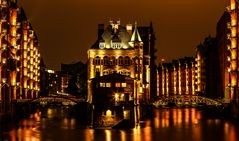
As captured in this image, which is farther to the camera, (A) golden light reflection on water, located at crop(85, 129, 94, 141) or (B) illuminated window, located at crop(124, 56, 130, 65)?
(B) illuminated window, located at crop(124, 56, 130, 65)

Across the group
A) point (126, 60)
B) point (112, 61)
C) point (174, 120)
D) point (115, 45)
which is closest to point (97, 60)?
point (112, 61)

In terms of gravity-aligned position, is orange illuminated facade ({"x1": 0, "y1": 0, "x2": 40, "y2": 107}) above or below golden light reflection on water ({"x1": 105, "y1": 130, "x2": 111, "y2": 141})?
above

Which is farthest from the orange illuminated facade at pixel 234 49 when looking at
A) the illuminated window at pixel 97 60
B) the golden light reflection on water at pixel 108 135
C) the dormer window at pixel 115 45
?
the illuminated window at pixel 97 60

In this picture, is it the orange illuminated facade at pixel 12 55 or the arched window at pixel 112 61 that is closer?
the orange illuminated facade at pixel 12 55

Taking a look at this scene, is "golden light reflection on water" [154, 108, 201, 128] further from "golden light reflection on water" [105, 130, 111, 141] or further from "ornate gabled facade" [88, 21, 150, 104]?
"ornate gabled facade" [88, 21, 150, 104]

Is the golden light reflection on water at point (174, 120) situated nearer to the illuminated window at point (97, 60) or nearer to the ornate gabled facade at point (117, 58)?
the ornate gabled facade at point (117, 58)

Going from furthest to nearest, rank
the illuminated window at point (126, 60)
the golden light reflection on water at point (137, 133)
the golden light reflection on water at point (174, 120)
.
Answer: the illuminated window at point (126, 60) < the golden light reflection on water at point (174, 120) < the golden light reflection on water at point (137, 133)

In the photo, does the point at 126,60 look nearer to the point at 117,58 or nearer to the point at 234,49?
the point at 117,58

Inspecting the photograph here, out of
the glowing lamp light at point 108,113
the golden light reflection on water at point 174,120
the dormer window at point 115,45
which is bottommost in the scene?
the golden light reflection on water at point 174,120

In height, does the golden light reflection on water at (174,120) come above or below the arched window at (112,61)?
below

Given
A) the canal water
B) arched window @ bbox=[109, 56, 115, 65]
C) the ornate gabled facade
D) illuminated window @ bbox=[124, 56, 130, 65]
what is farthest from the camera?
illuminated window @ bbox=[124, 56, 130, 65]

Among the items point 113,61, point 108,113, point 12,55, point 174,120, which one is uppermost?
point 113,61

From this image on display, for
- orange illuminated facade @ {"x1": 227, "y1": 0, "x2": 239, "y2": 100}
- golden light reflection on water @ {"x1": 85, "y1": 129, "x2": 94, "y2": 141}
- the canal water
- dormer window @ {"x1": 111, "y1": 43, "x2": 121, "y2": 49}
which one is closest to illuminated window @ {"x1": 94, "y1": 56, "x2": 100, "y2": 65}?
dormer window @ {"x1": 111, "y1": 43, "x2": 121, "y2": 49}

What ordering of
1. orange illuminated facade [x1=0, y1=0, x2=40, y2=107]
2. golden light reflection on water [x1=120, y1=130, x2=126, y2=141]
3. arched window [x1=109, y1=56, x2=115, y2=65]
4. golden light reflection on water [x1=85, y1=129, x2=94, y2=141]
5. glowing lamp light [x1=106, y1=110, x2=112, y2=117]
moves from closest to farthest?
golden light reflection on water [x1=120, y1=130, x2=126, y2=141], golden light reflection on water [x1=85, y1=129, x2=94, y2=141], orange illuminated facade [x1=0, y1=0, x2=40, y2=107], glowing lamp light [x1=106, y1=110, x2=112, y2=117], arched window [x1=109, y1=56, x2=115, y2=65]
